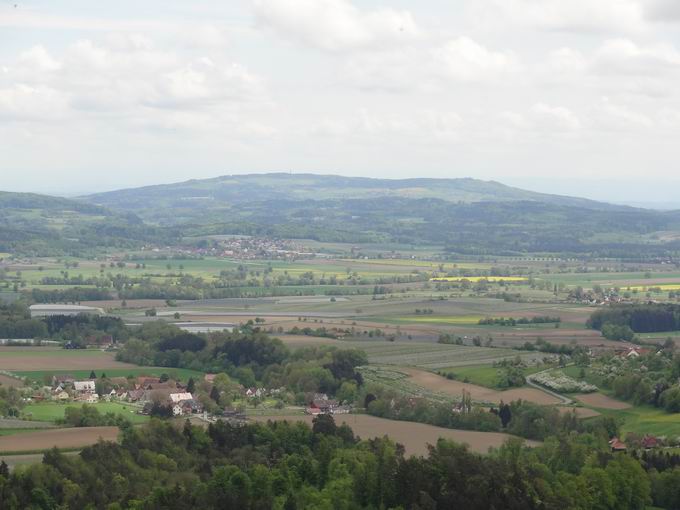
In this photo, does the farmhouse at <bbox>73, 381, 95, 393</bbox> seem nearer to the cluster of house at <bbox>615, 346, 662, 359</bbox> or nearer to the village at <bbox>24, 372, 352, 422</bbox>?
the village at <bbox>24, 372, 352, 422</bbox>

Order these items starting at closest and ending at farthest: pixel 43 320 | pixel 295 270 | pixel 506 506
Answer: pixel 506 506, pixel 43 320, pixel 295 270

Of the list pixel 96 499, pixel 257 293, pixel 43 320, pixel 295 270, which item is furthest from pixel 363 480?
pixel 295 270

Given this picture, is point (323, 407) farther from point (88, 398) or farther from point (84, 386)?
point (84, 386)

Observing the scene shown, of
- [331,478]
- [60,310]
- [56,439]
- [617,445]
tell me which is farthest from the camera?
[60,310]

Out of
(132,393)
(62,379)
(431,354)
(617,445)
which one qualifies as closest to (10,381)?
(62,379)

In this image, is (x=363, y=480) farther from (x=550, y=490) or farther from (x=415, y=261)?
(x=415, y=261)

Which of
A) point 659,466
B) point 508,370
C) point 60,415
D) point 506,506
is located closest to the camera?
point 506,506

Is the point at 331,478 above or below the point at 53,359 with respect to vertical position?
above

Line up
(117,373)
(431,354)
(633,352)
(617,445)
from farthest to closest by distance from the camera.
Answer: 1. (431,354)
2. (633,352)
3. (117,373)
4. (617,445)
